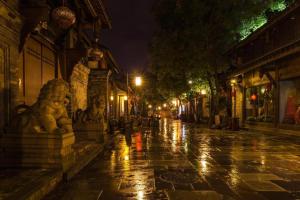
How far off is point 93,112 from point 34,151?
22.4 ft

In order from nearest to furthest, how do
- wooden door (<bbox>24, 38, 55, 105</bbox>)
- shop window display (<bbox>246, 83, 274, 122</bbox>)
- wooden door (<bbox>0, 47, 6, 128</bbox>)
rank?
wooden door (<bbox>0, 47, 6, 128</bbox>)
wooden door (<bbox>24, 38, 55, 105</bbox>)
shop window display (<bbox>246, 83, 274, 122</bbox>)

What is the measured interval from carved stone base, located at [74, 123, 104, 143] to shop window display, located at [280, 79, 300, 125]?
12052 mm

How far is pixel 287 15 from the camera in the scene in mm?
20031

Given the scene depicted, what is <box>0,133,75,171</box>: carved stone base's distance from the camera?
741 cm

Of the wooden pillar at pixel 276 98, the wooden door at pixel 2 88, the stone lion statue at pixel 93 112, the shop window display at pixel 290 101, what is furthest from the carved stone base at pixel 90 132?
the wooden pillar at pixel 276 98

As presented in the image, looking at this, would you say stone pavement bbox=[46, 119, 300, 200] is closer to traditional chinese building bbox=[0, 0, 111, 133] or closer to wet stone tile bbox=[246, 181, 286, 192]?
wet stone tile bbox=[246, 181, 286, 192]

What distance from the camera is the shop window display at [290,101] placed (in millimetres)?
19328

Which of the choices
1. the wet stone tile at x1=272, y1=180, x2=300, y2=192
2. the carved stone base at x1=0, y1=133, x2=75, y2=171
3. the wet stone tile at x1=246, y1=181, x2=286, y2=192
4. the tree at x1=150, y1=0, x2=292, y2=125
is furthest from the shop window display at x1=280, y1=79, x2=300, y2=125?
the carved stone base at x1=0, y1=133, x2=75, y2=171

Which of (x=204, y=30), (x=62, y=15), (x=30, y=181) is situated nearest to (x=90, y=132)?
(x=62, y=15)

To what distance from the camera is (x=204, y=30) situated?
26828 millimetres

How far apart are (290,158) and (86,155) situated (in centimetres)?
663

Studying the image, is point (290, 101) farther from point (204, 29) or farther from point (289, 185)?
point (289, 185)

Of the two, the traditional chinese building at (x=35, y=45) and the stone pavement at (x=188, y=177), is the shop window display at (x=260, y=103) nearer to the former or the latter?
the stone pavement at (x=188, y=177)

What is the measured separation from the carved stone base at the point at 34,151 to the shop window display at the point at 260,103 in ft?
60.4
